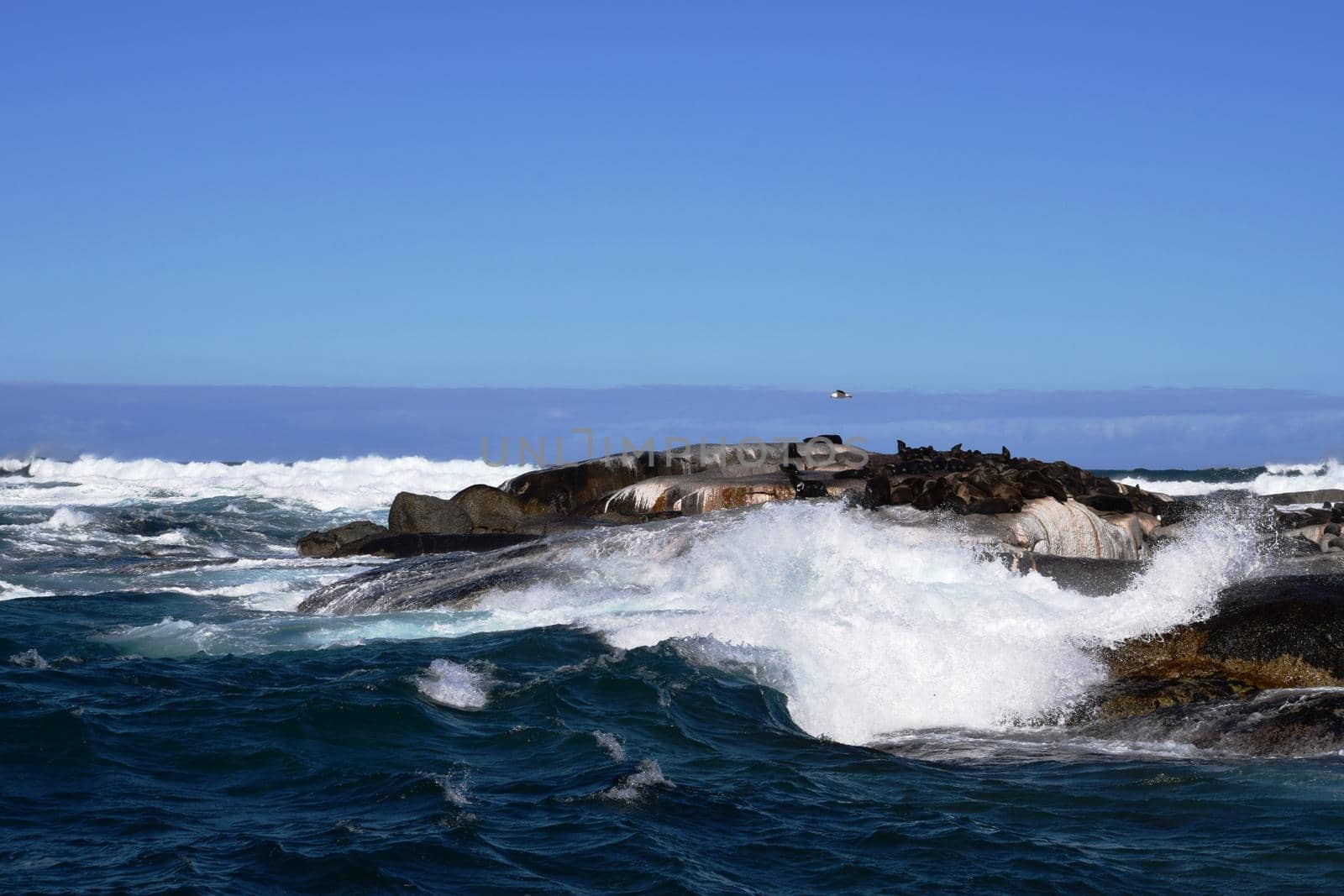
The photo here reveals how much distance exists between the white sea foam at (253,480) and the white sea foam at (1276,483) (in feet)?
79.6

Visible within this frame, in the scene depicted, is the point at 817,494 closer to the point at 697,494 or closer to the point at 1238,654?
the point at 697,494

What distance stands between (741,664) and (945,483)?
6072 millimetres

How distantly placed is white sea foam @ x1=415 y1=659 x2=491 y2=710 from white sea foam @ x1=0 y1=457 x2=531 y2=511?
26121 mm

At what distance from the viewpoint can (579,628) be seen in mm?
12633

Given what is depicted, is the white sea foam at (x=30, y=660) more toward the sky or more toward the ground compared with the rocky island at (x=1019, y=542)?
more toward the ground

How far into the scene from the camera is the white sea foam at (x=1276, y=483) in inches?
1804

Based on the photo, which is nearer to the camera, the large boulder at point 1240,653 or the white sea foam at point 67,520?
the large boulder at point 1240,653

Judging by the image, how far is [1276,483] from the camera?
47.2 m

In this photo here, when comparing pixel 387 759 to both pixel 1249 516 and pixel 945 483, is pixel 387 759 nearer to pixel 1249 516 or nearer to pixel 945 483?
pixel 945 483

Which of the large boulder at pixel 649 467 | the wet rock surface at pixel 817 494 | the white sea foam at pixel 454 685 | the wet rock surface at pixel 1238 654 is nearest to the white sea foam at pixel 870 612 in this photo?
the wet rock surface at pixel 1238 654

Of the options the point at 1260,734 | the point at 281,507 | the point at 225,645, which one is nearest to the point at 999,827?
the point at 1260,734

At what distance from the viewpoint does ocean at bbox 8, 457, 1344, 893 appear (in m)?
6.48

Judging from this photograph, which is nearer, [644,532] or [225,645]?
[225,645]

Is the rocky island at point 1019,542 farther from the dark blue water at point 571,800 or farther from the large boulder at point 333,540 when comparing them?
the dark blue water at point 571,800
